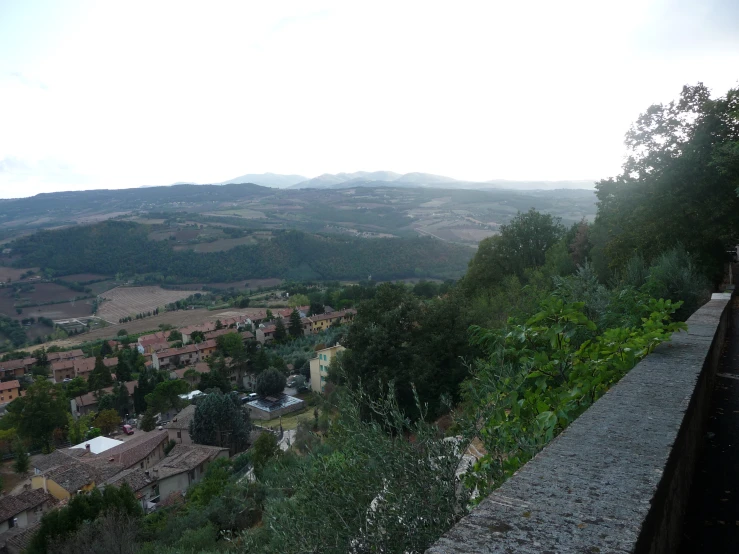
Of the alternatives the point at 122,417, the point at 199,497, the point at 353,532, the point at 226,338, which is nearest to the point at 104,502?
the point at 199,497

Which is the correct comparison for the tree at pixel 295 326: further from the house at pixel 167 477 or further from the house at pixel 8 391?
the house at pixel 167 477

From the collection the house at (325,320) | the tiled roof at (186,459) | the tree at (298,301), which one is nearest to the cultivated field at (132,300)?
the tree at (298,301)

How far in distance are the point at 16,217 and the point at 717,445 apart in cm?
23307

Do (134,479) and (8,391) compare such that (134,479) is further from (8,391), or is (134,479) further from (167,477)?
(8,391)

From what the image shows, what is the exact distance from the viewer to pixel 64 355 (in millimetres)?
55938

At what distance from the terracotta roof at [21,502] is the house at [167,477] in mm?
2923

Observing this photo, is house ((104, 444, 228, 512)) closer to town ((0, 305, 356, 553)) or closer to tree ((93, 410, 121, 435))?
town ((0, 305, 356, 553))

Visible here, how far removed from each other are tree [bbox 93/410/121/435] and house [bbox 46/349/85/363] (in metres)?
19.5

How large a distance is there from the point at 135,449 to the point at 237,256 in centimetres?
7298

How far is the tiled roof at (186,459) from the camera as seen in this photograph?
2522 cm

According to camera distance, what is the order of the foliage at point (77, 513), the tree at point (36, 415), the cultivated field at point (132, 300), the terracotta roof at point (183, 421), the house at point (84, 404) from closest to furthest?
the foliage at point (77, 513) → the terracotta roof at point (183, 421) → the tree at point (36, 415) → the house at point (84, 404) → the cultivated field at point (132, 300)

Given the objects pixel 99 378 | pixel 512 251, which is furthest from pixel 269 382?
pixel 512 251

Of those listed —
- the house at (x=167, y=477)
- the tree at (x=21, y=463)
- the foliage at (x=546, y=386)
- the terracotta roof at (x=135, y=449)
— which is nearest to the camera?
the foliage at (x=546, y=386)

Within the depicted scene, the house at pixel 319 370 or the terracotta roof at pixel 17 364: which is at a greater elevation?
the house at pixel 319 370
